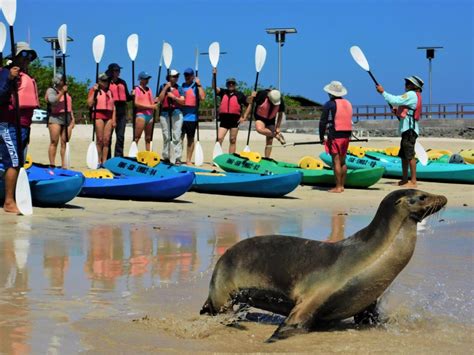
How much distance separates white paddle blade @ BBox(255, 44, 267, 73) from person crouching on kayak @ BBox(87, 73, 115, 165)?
4.08 m

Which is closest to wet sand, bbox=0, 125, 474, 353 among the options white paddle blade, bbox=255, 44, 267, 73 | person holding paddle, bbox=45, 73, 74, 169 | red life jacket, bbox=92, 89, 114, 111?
person holding paddle, bbox=45, 73, 74, 169

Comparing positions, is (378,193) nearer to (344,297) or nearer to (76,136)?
(344,297)

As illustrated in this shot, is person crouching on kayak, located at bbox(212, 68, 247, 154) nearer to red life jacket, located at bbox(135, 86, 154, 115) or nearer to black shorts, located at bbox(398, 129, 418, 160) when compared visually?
red life jacket, located at bbox(135, 86, 154, 115)

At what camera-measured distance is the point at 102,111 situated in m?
15.8

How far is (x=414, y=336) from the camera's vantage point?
5.31m

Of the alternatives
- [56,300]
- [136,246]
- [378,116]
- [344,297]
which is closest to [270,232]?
[136,246]

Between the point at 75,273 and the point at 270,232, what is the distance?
10.9 feet

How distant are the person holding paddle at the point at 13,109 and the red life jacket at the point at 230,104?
7486 millimetres

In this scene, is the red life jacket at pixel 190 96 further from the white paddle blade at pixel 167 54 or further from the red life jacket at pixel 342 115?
the red life jacket at pixel 342 115

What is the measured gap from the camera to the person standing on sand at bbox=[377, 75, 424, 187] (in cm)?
1488

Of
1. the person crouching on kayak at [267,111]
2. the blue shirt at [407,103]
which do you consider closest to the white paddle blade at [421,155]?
the blue shirt at [407,103]

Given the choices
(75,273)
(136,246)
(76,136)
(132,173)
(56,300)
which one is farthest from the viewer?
(76,136)

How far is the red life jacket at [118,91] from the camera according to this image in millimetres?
16250

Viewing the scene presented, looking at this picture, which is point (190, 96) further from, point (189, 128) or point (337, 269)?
point (337, 269)
